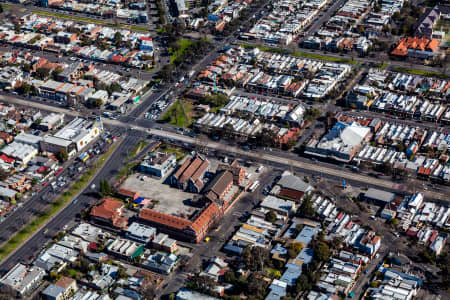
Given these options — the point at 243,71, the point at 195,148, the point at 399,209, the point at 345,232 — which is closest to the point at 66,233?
the point at 195,148

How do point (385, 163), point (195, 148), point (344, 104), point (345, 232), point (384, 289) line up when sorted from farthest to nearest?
1. point (344, 104)
2. point (195, 148)
3. point (385, 163)
4. point (345, 232)
5. point (384, 289)

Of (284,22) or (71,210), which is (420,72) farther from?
(71,210)

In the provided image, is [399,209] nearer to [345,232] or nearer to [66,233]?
[345,232]

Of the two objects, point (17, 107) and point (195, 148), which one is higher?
point (195, 148)

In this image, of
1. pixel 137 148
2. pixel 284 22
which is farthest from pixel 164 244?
pixel 284 22

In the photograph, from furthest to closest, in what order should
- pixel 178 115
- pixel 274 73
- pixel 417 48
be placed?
pixel 417 48 → pixel 274 73 → pixel 178 115

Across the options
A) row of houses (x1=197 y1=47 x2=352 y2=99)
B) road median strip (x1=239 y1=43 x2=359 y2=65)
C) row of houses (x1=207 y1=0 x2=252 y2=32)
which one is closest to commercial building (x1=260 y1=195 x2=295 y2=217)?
row of houses (x1=197 y1=47 x2=352 y2=99)
